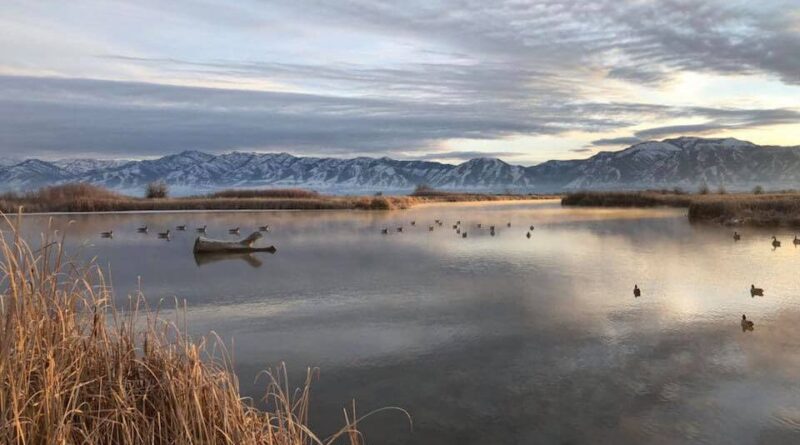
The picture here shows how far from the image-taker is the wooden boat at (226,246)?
21438 millimetres

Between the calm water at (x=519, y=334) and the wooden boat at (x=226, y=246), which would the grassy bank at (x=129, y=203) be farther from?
the calm water at (x=519, y=334)

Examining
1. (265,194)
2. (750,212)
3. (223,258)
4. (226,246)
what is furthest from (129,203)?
(750,212)

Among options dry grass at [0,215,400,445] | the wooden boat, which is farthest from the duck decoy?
the wooden boat

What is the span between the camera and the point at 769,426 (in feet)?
21.2

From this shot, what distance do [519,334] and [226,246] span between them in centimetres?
1454

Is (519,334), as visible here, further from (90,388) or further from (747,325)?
(90,388)

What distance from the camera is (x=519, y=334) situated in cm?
1021

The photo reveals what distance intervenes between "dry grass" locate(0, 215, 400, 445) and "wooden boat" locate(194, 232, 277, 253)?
1684 cm

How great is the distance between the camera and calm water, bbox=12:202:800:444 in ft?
22.0

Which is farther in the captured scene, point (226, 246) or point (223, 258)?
point (226, 246)

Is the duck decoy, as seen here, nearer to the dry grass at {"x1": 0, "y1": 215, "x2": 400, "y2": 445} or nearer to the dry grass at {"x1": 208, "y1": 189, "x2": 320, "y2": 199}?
the dry grass at {"x1": 0, "y1": 215, "x2": 400, "y2": 445}

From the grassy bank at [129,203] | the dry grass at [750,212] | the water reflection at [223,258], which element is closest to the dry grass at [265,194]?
the grassy bank at [129,203]


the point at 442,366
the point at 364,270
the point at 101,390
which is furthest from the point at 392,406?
the point at 364,270

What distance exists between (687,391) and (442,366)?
321cm
